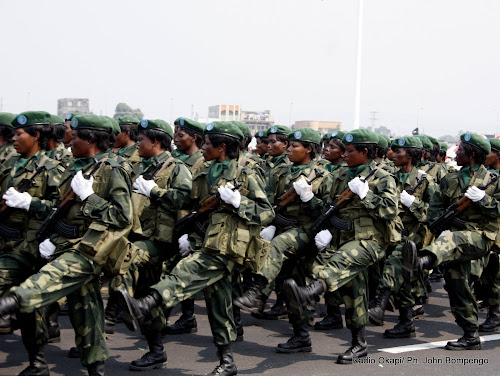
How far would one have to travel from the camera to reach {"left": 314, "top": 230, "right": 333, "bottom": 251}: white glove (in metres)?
7.09

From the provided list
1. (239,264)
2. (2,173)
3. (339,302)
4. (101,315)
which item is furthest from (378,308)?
(2,173)

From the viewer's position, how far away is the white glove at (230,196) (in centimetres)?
589

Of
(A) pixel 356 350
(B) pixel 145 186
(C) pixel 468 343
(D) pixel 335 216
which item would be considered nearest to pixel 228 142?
(B) pixel 145 186

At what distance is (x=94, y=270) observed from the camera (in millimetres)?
Answer: 5430

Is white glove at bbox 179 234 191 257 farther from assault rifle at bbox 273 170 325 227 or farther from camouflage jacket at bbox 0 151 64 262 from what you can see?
assault rifle at bbox 273 170 325 227

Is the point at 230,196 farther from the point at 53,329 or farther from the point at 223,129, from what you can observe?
the point at 53,329

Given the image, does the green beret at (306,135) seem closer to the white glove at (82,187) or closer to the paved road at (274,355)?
the paved road at (274,355)

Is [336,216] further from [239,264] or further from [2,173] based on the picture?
[2,173]

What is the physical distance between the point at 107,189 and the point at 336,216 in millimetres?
2460

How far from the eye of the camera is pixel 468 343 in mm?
7387

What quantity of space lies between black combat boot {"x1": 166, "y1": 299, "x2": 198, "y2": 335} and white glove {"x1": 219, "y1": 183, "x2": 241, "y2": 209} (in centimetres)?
246

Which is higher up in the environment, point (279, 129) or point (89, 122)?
point (89, 122)

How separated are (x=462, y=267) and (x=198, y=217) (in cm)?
281

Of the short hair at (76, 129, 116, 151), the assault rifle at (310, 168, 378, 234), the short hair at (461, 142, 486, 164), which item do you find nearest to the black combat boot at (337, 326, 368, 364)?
the assault rifle at (310, 168, 378, 234)
